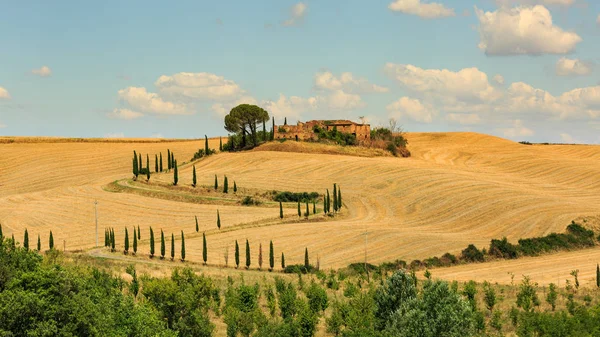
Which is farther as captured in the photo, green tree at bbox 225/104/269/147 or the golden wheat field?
green tree at bbox 225/104/269/147

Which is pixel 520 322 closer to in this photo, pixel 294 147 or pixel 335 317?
pixel 335 317

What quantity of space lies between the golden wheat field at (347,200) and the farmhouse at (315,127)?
979 centimetres

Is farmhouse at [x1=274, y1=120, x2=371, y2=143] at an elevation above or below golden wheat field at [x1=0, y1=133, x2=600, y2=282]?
→ above

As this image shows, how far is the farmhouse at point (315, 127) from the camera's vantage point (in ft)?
522

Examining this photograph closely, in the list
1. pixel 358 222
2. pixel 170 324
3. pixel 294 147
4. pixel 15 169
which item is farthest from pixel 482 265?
pixel 15 169

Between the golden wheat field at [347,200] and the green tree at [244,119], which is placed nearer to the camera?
the golden wheat field at [347,200]

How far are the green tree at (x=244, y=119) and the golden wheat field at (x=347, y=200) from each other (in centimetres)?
694

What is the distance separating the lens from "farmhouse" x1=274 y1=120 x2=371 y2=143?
159 meters

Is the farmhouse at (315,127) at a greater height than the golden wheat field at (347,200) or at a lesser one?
greater

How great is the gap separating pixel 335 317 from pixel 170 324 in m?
10.2

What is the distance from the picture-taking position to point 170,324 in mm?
49469

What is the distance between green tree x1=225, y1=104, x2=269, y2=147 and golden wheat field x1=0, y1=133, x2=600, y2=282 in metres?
6.94

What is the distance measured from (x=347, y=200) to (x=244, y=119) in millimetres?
44969

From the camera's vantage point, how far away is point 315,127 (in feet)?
533
